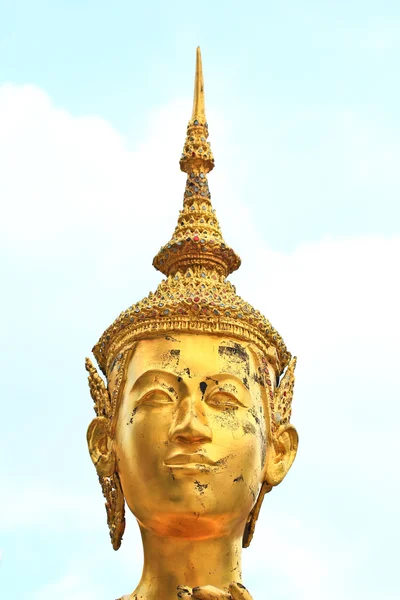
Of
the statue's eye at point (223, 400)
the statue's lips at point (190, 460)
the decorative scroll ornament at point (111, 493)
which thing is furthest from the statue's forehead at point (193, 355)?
the statue's lips at point (190, 460)

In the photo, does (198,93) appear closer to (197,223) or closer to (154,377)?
(197,223)

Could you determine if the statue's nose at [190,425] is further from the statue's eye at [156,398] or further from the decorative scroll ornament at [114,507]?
the decorative scroll ornament at [114,507]

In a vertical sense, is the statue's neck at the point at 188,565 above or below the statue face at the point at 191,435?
below

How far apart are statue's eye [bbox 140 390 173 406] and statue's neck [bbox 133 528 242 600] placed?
40.4 inches

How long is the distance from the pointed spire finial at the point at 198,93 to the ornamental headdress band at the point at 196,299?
5 centimetres

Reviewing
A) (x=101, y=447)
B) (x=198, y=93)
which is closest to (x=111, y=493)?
(x=101, y=447)

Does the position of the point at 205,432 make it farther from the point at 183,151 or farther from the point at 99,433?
the point at 183,151

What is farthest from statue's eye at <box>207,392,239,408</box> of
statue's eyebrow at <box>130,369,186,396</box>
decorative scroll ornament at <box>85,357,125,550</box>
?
decorative scroll ornament at <box>85,357,125,550</box>

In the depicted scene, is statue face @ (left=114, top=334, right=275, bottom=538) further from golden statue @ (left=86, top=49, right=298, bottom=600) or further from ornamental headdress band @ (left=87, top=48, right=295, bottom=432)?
ornamental headdress band @ (left=87, top=48, right=295, bottom=432)

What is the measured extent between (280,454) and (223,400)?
35.3 inches

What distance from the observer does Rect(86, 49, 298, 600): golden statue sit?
10.5m

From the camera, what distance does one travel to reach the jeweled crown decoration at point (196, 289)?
36.8 ft

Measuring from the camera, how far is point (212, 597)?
32.2ft

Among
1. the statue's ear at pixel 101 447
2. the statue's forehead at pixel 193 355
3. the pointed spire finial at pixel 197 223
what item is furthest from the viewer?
the pointed spire finial at pixel 197 223
